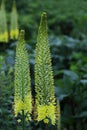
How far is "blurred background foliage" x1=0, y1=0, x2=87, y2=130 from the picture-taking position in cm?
509

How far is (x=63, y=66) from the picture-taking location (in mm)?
8188

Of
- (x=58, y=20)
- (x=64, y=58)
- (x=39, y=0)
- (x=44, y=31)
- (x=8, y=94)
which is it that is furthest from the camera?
(x=39, y=0)

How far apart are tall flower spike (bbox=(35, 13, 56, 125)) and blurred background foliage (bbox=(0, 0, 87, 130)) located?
1055mm

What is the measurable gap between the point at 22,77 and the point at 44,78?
195 mm

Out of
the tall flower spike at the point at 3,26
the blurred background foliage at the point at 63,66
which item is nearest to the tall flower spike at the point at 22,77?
the blurred background foliage at the point at 63,66

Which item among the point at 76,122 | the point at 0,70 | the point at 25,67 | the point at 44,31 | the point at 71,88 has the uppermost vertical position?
the point at 44,31

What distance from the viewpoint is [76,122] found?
6.30 m

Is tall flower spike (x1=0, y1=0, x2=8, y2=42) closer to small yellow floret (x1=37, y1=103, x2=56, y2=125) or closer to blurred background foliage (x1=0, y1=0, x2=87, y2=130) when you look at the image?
blurred background foliage (x1=0, y1=0, x2=87, y2=130)

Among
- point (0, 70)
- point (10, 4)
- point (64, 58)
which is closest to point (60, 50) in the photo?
point (64, 58)

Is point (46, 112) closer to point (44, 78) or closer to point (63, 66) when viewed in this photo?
point (44, 78)

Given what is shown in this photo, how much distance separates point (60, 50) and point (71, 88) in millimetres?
2227

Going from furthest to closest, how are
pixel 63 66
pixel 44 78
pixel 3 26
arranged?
pixel 3 26
pixel 63 66
pixel 44 78

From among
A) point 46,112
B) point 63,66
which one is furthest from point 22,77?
point 63,66

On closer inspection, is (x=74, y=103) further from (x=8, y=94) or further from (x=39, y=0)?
(x=39, y=0)
